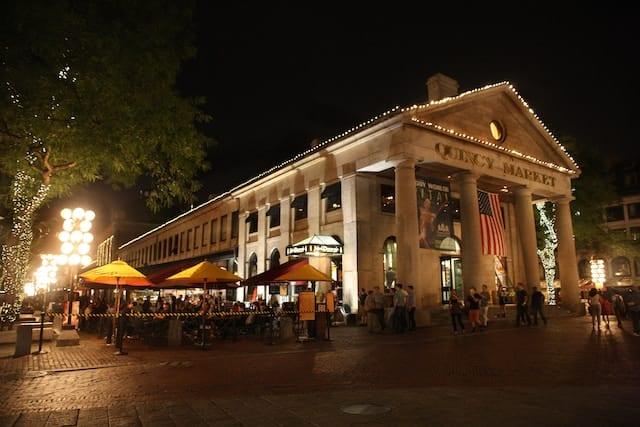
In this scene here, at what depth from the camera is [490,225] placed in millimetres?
23047

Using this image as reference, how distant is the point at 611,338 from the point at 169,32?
16260 millimetres

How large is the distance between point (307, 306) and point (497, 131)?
16323mm

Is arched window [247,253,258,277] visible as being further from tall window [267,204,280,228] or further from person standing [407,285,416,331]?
person standing [407,285,416,331]

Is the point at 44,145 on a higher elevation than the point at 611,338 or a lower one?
higher

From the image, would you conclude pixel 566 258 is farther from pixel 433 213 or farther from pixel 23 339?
pixel 23 339

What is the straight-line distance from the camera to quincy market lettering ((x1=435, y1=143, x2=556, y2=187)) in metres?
21.7

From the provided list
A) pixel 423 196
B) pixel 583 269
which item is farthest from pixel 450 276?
pixel 583 269

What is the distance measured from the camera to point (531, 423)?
4.92m

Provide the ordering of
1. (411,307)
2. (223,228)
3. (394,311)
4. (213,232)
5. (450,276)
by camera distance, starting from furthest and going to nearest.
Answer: (213,232) < (223,228) < (450,276) < (411,307) < (394,311)

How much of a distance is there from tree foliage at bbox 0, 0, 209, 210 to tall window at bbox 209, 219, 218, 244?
22.5 metres

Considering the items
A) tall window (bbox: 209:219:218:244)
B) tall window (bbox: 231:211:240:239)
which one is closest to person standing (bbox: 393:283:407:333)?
tall window (bbox: 231:211:240:239)

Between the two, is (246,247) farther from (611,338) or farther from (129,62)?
(611,338)

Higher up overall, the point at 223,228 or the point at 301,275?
the point at 223,228

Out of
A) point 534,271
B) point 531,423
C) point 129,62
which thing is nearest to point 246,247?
point 534,271
